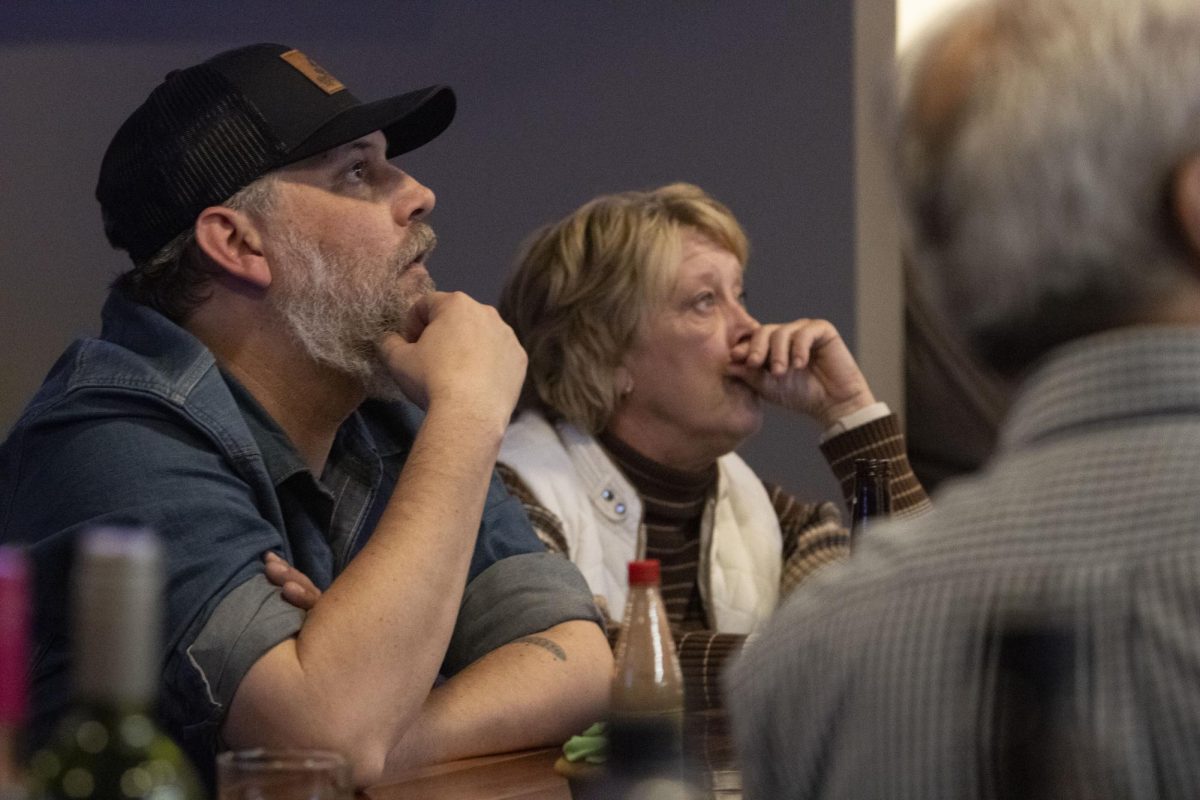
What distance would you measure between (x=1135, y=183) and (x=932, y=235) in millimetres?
114

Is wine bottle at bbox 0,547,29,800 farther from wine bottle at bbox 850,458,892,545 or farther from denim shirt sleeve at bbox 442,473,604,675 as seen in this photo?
wine bottle at bbox 850,458,892,545

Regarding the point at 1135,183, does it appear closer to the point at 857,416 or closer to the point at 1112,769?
the point at 1112,769

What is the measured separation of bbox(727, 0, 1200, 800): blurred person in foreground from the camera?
69cm

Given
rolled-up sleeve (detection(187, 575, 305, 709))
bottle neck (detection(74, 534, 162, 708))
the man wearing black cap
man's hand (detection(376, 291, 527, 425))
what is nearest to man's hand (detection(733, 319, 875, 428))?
the man wearing black cap

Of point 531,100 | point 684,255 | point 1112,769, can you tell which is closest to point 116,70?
point 531,100

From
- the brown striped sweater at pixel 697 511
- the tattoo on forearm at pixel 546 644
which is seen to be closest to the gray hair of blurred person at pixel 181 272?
the tattoo on forearm at pixel 546 644

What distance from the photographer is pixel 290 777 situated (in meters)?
0.97

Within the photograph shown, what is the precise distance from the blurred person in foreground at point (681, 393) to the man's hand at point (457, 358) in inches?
34.6

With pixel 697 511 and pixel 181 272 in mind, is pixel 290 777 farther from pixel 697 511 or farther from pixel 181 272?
pixel 697 511

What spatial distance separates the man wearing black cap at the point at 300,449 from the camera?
5.32 ft

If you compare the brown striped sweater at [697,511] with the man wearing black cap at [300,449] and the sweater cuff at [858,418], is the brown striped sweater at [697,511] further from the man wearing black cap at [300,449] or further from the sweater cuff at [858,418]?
the man wearing black cap at [300,449]

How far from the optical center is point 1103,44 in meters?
0.73

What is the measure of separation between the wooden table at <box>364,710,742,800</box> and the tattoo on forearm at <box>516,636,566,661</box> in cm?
11

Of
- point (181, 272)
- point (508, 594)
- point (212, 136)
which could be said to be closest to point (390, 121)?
point (212, 136)
